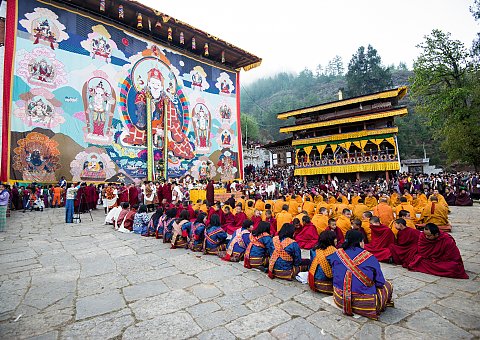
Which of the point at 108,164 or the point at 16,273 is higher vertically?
the point at 108,164

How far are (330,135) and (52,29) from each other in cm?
2024

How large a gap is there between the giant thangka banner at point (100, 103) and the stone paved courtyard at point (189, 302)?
26.8 ft

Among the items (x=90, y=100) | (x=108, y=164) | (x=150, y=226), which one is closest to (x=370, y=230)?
(x=150, y=226)

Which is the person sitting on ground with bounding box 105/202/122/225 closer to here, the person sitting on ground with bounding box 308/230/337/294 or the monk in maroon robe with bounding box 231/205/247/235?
the monk in maroon robe with bounding box 231/205/247/235

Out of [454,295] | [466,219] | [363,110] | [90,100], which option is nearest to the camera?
[454,295]

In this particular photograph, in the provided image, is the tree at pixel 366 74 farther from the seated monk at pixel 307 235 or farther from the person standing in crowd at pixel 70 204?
the person standing in crowd at pixel 70 204

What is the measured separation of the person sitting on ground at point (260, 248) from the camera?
4.09 metres

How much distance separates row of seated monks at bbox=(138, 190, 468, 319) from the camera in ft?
8.89

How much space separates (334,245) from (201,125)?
15827 mm

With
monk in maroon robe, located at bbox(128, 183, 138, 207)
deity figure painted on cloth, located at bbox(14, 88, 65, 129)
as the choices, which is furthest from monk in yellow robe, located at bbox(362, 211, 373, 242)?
deity figure painted on cloth, located at bbox(14, 88, 65, 129)

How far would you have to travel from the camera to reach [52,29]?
39.4ft

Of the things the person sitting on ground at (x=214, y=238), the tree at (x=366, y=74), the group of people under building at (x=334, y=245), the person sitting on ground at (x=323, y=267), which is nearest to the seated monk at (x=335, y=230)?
the group of people under building at (x=334, y=245)

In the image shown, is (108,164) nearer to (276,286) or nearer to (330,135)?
(276,286)

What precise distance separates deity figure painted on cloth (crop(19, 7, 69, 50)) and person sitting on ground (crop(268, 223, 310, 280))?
13.9 metres
